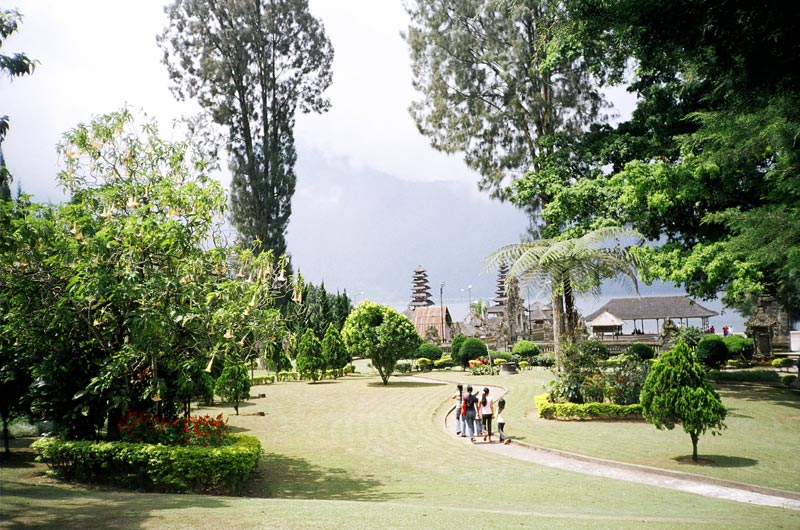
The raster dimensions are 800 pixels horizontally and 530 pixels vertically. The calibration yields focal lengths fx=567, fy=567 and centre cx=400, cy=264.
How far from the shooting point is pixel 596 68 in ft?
79.1

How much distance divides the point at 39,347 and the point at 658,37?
38.7 ft

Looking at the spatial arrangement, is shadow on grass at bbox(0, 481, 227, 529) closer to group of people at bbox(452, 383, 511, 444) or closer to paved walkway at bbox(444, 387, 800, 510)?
paved walkway at bbox(444, 387, 800, 510)

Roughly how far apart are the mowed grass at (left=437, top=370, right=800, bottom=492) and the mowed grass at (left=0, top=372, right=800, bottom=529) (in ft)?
5.16

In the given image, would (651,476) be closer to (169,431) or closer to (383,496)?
(383,496)

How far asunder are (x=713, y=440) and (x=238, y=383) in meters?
14.5

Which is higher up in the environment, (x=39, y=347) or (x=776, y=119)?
(x=776, y=119)

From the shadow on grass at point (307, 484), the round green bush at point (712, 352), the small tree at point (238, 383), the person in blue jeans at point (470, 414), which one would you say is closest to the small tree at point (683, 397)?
the person in blue jeans at point (470, 414)

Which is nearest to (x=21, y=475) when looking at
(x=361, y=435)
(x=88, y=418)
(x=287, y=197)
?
(x=88, y=418)

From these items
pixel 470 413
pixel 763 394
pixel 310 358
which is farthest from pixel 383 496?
pixel 310 358

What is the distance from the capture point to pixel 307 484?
10.8 m

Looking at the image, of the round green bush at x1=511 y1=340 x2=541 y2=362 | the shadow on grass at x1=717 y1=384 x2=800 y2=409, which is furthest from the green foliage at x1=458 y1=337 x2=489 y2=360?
the shadow on grass at x1=717 y1=384 x2=800 y2=409

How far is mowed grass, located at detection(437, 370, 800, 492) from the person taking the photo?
11.4 meters

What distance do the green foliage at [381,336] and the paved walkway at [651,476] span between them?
1381cm

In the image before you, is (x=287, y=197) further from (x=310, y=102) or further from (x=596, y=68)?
(x=596, y=68)
